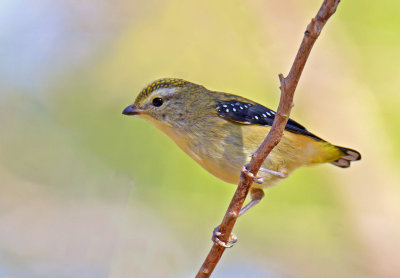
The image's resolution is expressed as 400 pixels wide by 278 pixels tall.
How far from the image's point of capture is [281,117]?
2.54m

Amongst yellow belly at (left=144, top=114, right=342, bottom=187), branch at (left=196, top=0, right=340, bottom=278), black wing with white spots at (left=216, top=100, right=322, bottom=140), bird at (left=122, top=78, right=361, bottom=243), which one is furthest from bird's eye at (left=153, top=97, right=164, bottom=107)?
branch at (left=196, top=0, right=340, bottom=278)

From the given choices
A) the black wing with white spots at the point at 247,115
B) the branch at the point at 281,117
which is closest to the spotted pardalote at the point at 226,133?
the black wing with white spots at the point at 247,115

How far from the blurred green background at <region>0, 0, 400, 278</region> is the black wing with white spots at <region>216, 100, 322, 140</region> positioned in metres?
1.43

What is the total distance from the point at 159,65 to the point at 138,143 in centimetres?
103

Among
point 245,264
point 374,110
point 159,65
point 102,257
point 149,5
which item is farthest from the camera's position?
point 149,5

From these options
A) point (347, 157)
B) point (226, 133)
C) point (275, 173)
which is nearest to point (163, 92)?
point (226, 133)

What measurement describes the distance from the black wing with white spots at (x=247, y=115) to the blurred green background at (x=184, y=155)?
1.43m

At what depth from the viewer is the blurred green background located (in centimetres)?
541

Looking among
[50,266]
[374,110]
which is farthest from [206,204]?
[374,110]

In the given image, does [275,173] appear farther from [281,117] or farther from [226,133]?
[281,117]

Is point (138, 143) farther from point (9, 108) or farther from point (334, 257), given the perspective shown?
point (334, 257)

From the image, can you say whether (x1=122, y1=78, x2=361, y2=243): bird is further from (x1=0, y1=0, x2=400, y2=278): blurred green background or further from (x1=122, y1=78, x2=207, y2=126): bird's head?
(x1=0, y1=0, x2=400, y2=278): blurred green background

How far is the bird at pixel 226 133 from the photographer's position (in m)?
3.89

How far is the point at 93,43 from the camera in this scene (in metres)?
6.32
